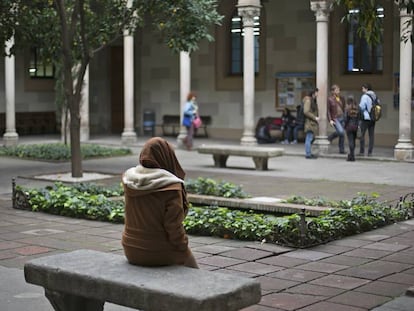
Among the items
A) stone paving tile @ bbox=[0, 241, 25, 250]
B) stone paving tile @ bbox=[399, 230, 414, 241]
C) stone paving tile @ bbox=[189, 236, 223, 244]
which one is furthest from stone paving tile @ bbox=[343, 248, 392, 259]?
stone paving tile @ bbox=[0, 241, 25, 250]

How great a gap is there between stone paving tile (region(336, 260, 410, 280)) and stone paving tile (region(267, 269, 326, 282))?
10.7 inches

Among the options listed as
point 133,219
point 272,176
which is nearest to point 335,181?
point 272,176

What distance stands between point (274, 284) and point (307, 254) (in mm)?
1395

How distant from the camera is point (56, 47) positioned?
54.2 feet

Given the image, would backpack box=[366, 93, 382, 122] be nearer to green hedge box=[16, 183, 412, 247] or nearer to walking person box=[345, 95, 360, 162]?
walking person box=[345, 95, 360, 162]

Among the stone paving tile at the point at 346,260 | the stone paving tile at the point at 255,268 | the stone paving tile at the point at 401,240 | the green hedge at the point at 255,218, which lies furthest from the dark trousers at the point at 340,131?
the stone paving tile at the point at 255,268

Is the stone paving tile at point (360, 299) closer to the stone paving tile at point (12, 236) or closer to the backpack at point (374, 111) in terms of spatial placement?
the stone paving tile at point (12, 236)

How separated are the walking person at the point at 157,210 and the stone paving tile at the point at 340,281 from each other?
1987 millimetres

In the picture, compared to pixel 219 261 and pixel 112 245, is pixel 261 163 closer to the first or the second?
pixel 112 245

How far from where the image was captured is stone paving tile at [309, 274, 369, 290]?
7164mm

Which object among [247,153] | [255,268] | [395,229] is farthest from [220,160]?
[255,268]

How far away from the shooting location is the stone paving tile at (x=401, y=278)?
7.30m

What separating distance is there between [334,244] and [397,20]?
14.0 meters

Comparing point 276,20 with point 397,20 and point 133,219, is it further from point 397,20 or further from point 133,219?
point 133,219
